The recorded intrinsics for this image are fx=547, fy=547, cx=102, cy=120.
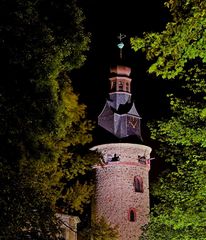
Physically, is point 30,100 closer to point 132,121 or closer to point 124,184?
point 124,184

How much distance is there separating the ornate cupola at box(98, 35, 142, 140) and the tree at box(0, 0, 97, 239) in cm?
2845

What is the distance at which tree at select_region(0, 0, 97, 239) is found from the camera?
8984 millimetres

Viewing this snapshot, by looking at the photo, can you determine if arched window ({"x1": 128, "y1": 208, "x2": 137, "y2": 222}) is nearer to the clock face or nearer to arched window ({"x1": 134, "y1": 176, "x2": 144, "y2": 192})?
arched window ({"x1": 134, "y1": 176, "x2": 144, "y2": 192})

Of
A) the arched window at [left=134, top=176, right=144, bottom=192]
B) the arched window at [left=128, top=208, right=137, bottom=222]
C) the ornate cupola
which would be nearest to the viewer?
the arched window at [left=128, top=208, right=137, bottom=222]

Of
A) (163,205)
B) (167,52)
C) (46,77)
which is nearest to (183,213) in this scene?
(163,205)

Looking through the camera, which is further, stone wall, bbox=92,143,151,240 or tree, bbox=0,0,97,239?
stone wall, bbox=92,143,151,240

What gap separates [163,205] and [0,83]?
8.59m

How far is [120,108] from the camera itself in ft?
130

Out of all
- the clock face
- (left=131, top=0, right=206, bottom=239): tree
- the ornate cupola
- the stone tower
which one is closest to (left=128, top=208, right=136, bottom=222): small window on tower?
the stone tower

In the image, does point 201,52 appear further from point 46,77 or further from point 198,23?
point 46,77

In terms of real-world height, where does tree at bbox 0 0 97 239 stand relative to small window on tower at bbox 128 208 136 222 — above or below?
below

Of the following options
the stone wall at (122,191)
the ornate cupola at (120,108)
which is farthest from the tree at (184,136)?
the ornate cupola at (120,108)

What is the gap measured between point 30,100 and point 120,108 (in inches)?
1194

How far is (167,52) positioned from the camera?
316 inches
